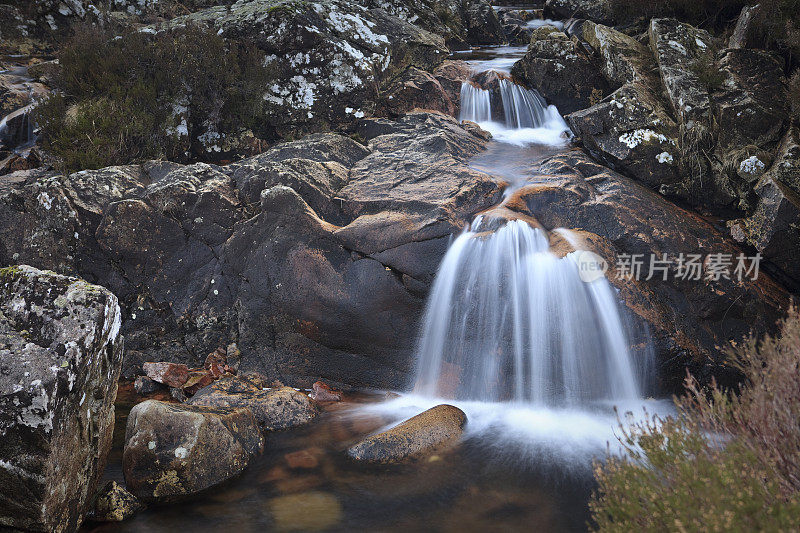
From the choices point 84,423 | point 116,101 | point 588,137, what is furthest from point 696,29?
point 84,423

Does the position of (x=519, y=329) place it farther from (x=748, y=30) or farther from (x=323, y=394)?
(x=748, y=30)

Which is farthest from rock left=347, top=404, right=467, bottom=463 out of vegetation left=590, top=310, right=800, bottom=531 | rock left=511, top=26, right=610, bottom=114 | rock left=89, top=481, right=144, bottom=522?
rock left=511, top=26, right=610, bottom=114

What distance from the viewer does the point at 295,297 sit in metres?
7.04

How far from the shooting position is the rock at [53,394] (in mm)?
3484

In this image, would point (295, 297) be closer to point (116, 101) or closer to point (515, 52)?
point (116, 101)

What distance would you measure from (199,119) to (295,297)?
16.4 ft

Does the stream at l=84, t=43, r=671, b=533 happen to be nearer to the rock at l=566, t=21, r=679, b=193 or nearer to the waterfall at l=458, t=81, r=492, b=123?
the rock at l=566, t=21, r=679, b=193

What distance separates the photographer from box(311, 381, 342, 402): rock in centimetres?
660

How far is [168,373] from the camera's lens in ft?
21.9

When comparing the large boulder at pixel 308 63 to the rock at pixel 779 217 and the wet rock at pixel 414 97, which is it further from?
the rock at pixel 779 217

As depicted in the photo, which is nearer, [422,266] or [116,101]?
[422,266]

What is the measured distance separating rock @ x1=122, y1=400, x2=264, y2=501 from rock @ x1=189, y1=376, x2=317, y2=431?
2.65 feet

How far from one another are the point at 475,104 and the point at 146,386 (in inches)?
336

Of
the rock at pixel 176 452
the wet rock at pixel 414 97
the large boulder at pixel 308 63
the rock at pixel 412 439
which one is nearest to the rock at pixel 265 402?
the rock at pixel 176 452
